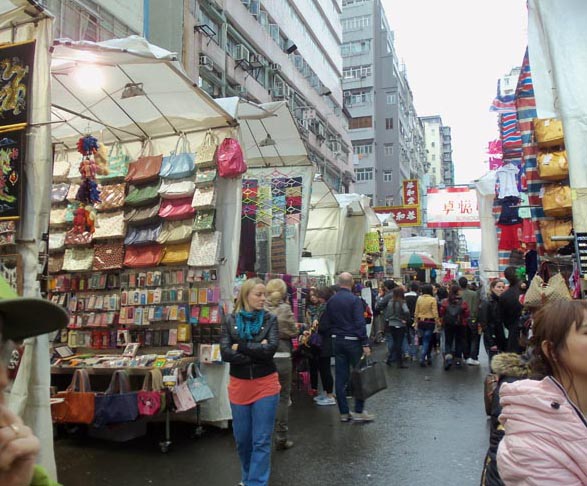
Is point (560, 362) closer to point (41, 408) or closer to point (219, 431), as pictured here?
point (41, 408)

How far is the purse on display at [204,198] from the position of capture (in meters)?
6.95

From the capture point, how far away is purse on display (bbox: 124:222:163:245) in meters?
7.28

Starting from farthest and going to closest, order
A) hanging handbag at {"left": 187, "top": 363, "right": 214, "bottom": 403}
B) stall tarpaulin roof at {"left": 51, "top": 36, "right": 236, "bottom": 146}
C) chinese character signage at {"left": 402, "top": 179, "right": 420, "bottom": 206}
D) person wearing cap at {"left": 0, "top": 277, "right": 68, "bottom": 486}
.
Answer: chinese character signage at {"left": 402, "top": 179, "right": 420, "bottom": 206} → hanging handbag at {"left": 187, "top": 363, "right": 214, "bottom": 403} → stall tarpaulin roof at {"left": 51, "top": 36, "right": 236, "bottom": 146} → person wearing cap at {"left": 0, "top": 277, "right": 68, "bottom": 486}

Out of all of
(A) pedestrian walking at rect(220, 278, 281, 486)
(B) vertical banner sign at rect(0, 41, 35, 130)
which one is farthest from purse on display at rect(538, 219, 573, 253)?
(B) vertical banner sign at rect(0, 41, 35, 130)

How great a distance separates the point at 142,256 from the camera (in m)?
7.34

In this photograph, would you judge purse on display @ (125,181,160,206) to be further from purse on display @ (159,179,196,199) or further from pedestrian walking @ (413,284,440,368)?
pedestrian walking @ (413,284,440,368)

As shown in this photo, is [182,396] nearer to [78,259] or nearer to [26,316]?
[78,259]

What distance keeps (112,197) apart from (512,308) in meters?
6.51

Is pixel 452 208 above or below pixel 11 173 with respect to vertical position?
above

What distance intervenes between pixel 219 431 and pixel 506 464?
541cm

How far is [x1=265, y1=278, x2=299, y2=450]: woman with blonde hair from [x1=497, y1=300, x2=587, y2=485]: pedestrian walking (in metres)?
4.10

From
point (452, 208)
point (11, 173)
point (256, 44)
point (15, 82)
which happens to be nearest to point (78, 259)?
point (11, 173)

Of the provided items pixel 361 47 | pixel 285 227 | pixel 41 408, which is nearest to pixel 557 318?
pixel 41 408

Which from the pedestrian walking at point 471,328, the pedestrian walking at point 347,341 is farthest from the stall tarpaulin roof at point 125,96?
the pedestrian walking at point 471,328
